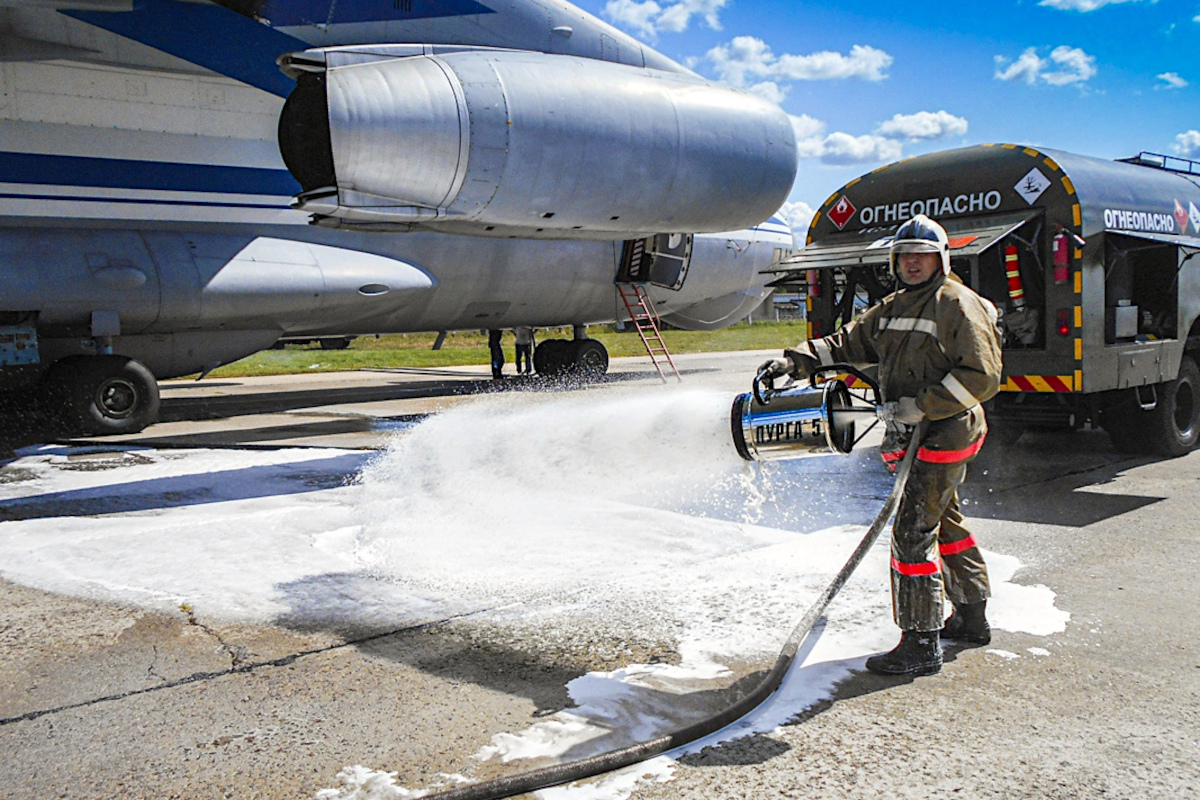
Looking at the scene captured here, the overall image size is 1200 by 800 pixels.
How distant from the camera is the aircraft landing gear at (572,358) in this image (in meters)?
19.1

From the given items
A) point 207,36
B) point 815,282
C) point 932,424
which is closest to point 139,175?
point 207,36

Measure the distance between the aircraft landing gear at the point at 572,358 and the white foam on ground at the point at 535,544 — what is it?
8.78 meters

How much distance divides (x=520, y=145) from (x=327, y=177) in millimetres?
1794

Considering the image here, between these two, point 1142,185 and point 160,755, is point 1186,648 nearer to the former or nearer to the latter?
point 160,755

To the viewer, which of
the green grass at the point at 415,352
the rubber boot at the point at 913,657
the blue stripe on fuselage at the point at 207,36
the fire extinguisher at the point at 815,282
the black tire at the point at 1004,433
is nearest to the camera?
the rubber boot at the point at 913,657

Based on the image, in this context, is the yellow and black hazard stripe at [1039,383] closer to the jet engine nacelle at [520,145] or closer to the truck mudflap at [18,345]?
the jet engine nacelle at [520,145]

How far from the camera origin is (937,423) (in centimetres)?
430

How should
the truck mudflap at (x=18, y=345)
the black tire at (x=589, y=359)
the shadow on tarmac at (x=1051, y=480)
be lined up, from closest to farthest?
the shadow on tarmac at (x=1051, y=480)
the truck mudflap at (x=18, y=345)
the black tire at (x=589, y=359)

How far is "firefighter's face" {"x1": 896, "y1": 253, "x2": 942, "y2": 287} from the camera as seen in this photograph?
14.2 ft

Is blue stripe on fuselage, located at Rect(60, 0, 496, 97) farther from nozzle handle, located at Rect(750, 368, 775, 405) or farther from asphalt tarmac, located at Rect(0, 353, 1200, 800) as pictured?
asphalt tarmac, located at Rect(0, 353, 1200, 800)

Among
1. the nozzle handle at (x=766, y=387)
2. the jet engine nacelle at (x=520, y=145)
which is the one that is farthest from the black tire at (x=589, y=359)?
the nozzle handle at (x=766, y=387)

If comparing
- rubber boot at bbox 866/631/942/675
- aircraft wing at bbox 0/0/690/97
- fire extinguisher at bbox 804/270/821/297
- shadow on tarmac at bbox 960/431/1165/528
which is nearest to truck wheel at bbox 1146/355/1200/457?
shadow on tarmac at bbox 960/431/1165/528

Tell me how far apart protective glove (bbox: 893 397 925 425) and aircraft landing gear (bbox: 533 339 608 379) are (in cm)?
1465

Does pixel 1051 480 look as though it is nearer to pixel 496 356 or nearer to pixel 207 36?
pixel 207 36
